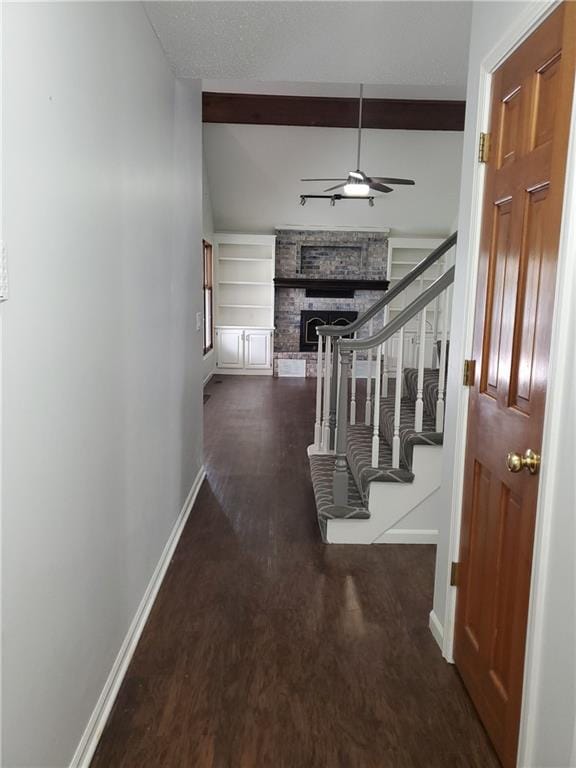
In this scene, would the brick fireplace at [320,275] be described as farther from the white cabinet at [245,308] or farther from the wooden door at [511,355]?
the wooden door at [511,355]

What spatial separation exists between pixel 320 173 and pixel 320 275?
1919mm

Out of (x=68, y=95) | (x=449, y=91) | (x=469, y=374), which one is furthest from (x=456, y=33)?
(x=449, y=91)

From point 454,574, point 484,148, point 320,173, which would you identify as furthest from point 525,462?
point 320,173

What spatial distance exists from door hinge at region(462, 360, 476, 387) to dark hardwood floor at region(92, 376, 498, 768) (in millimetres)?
1094

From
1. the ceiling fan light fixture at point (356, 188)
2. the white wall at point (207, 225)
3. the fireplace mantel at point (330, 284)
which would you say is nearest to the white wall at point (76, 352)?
the ceiling fan light fixture at point (356, 188)

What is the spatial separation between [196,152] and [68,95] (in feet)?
8.04

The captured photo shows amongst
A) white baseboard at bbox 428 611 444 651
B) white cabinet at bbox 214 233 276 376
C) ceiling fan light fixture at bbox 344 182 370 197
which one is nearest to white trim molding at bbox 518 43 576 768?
white baseboard at bbox 428 611 444 651

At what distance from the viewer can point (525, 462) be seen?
155 cm

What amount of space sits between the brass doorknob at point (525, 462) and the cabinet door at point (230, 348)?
339 inches

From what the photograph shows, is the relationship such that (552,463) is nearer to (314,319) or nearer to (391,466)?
(391,466)

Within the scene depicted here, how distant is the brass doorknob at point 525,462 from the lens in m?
1.53

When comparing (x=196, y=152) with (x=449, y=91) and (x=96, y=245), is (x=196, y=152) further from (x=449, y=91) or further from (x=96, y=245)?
(x=449, y=91)

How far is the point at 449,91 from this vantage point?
6.34m

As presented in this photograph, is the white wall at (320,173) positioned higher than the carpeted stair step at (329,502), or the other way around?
the white wall at (320,173)
